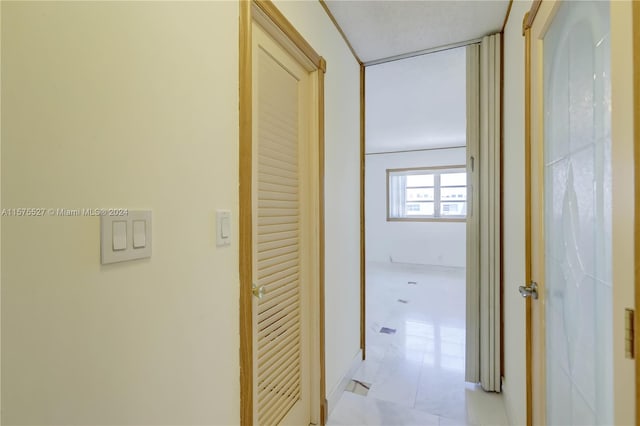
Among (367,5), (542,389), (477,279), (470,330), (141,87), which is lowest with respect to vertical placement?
(470,330)

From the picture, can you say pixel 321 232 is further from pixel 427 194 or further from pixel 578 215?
pixel 427 194

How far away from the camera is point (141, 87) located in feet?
A: 2.26

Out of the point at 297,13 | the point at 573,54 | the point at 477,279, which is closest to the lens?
the point at 573,54

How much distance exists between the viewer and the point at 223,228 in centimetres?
93

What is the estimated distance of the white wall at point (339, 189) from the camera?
1.74 meters

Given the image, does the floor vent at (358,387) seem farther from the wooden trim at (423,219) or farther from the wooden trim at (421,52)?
the wooden trim at (423,219)

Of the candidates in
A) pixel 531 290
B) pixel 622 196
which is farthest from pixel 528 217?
pixel 622 196

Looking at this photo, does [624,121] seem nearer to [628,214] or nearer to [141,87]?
[628,214]

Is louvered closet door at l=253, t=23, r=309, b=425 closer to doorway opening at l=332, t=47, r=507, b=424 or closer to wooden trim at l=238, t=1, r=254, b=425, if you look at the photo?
wooden trim at l=238, t=1, r=254, b=425

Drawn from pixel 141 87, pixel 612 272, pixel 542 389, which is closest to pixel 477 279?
pixel 542 389

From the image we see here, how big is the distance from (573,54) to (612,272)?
69 centimetres

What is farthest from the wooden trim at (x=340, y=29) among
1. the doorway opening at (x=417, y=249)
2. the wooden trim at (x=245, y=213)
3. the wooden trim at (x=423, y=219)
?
the wooden trim at (x=423, y=219)

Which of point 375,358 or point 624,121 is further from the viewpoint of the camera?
point 375,358

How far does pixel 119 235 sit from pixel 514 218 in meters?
1.77
